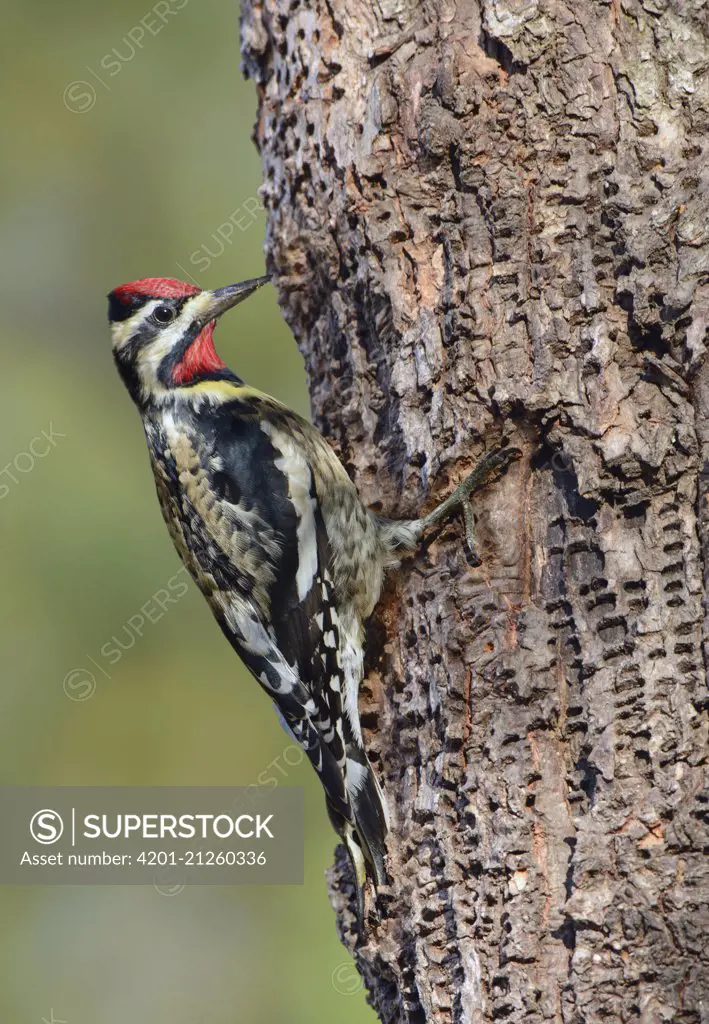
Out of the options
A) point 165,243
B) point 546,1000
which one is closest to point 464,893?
point 546,1000

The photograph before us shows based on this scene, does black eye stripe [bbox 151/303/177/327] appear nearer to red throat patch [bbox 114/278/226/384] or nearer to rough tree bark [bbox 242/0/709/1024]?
red throat patch [bbox 114/278/226/384]

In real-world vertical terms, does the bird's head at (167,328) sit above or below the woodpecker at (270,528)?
above

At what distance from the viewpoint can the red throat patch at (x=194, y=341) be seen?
10.9ft

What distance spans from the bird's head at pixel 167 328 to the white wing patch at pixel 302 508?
53cm

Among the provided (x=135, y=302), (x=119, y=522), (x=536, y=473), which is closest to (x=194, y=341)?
(x=135, y=302)

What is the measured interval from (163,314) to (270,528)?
31.9 inches

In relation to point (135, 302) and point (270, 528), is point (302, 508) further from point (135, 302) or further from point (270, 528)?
point (135, 302)

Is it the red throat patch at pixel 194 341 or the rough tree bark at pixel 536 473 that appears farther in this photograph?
the red throat patch at pixel 194 341

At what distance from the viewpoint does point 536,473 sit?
2320mm

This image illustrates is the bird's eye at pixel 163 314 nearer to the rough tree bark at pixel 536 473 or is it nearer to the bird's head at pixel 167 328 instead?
the bird's head at pixel 167 328

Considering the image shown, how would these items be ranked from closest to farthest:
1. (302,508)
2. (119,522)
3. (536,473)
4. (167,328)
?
(536,473), (302,508), (167,328), (119,522)

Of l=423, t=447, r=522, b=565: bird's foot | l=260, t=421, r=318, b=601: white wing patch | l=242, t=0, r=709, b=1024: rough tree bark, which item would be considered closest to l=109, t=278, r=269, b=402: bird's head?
l=260, t=421, r=318, b=601: white wing patch

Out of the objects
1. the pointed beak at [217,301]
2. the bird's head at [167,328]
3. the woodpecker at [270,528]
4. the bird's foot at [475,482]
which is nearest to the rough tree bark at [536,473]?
the bird's foot at [475,482]

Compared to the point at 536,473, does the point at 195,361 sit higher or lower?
higher
